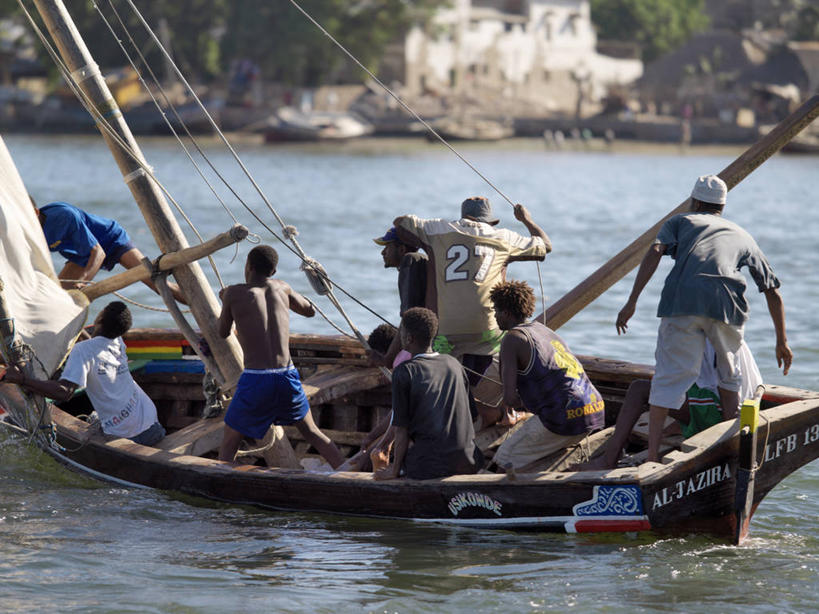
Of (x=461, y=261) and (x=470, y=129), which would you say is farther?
(x=470, y=129)

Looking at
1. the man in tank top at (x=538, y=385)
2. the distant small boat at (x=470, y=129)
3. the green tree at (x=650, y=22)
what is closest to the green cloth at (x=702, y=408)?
the man in tank top at (x=538, y=385)

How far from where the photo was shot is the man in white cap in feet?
22.8

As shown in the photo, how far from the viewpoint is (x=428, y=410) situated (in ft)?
23.4

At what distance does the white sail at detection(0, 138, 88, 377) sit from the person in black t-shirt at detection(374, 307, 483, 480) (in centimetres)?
262

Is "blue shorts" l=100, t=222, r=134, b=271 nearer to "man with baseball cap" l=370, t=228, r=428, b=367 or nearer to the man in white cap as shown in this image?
"man with baseball cap" l=370, t=228, r=428, b=367

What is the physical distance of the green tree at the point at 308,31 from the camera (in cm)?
6350

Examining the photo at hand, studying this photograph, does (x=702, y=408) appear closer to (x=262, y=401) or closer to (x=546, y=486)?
(x=546, y=486)

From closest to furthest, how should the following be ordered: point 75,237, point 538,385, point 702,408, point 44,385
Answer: point 538,385, point 702,408, point 44,385, point 75,237

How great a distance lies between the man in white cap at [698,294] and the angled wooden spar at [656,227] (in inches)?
34.1

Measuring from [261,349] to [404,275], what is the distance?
3.72 ft

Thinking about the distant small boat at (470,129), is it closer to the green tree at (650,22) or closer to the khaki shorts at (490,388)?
the green tree at (650,22)

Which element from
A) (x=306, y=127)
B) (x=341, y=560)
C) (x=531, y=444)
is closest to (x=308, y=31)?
(x=306, y=127)

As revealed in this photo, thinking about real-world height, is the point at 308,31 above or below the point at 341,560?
above

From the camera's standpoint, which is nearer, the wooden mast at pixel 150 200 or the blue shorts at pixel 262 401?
the blue shorts at pixel 262 401
